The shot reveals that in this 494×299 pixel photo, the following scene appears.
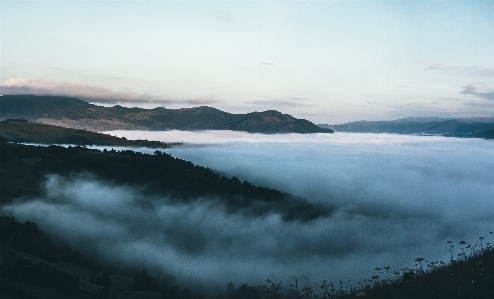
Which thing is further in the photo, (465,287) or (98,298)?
(98,298)

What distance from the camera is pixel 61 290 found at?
106 m

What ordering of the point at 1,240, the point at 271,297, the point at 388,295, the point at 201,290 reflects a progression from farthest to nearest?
the point at 201,290 → the point at 1,240 → the point at 271,297 → the point at 388,295

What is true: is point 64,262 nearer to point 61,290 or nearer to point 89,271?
point 89,271

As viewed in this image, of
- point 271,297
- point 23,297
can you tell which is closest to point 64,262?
point 23,297

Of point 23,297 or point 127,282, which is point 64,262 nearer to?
point 127,282

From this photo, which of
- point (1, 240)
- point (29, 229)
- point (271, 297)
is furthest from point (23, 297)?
point (271, 297)

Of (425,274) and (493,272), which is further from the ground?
(493,272)

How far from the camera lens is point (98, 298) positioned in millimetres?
110062

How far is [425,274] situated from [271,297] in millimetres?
8494

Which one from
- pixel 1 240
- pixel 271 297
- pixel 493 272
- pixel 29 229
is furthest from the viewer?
pixel 29 229

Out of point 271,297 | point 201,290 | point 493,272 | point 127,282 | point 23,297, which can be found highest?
point 493,272

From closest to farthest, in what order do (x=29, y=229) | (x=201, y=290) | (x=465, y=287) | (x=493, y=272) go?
(x=465, y=287) → (x=493, y=272) → (x=29, y=229) → (x=201, y=290)

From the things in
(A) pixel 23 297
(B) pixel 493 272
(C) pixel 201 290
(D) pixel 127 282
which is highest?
(B) pixel 493 272

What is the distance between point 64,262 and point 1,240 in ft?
76.6
